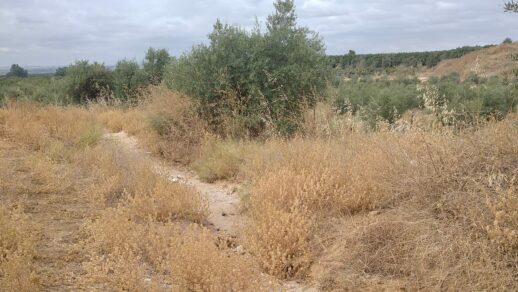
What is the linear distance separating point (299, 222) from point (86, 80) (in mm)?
19560

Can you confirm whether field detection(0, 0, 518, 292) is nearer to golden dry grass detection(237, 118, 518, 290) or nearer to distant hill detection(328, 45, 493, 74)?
golden dry grass detection(237, 118, 518, 290)

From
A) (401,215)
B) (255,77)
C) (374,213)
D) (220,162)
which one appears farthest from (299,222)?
(255,77)

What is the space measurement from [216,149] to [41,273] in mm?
5043

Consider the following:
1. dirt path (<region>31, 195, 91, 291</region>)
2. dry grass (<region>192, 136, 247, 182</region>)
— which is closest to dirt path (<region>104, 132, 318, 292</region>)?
dry grass (<region>192, 136, 247, 182</region>)

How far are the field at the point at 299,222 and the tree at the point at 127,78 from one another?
12718mm

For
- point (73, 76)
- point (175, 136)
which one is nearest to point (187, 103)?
point (175, 136)

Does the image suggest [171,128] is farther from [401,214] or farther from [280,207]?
[401,214]

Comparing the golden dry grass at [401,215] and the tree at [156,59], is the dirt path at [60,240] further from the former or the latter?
the tree at [156,59]

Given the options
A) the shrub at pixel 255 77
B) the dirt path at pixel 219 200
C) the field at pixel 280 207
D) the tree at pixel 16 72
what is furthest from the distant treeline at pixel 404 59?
the field at pixel 280 207

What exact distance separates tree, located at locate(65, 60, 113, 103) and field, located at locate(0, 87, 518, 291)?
1497 cm

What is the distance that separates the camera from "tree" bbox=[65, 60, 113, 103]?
2141 cm

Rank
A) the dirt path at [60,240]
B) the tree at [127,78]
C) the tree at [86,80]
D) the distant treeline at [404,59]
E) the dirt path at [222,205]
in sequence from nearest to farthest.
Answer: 1. the dirt path at [60,240]
2. the dirt path at [222,205]
3. the tree at [127,78]
4. the tree at [86,80]
5. the distant treeline at [404,59]

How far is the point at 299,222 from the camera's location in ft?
14.8

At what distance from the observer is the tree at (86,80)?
21.4 m
